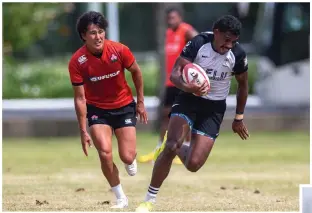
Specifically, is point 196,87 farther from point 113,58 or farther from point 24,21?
point 24,21

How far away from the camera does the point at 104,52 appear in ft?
35.3

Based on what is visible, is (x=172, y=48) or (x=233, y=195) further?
(x=172, y=48)

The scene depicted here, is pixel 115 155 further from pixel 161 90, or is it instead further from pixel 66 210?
pixel 66 210

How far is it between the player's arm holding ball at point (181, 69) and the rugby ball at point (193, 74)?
3 centimetres

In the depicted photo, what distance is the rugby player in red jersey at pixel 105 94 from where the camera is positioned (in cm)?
1059

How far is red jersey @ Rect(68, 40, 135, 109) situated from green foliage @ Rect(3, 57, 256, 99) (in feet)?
54.1

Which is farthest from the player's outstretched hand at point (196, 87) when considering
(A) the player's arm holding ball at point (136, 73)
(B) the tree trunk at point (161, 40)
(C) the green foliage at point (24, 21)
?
(C) the green foliage at point (24, 21)

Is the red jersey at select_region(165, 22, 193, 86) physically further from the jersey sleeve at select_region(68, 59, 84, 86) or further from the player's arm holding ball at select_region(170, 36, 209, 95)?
the player's arm holding ball at select_region(170, 36, 209, 95)

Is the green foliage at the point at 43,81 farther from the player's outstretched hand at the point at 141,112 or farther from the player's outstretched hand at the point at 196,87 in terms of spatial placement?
the player's outstretched hand at the point at 196,87

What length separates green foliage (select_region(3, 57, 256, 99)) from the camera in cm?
2816

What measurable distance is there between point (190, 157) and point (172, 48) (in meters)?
6.24

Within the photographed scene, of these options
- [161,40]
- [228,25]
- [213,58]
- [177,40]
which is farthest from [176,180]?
[161,40]

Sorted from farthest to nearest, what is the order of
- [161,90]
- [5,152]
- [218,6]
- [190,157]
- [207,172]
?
[218,6] → [161,90] → [5,152] → [207,172] → [190,157]

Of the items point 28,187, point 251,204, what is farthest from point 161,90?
point 251,204
